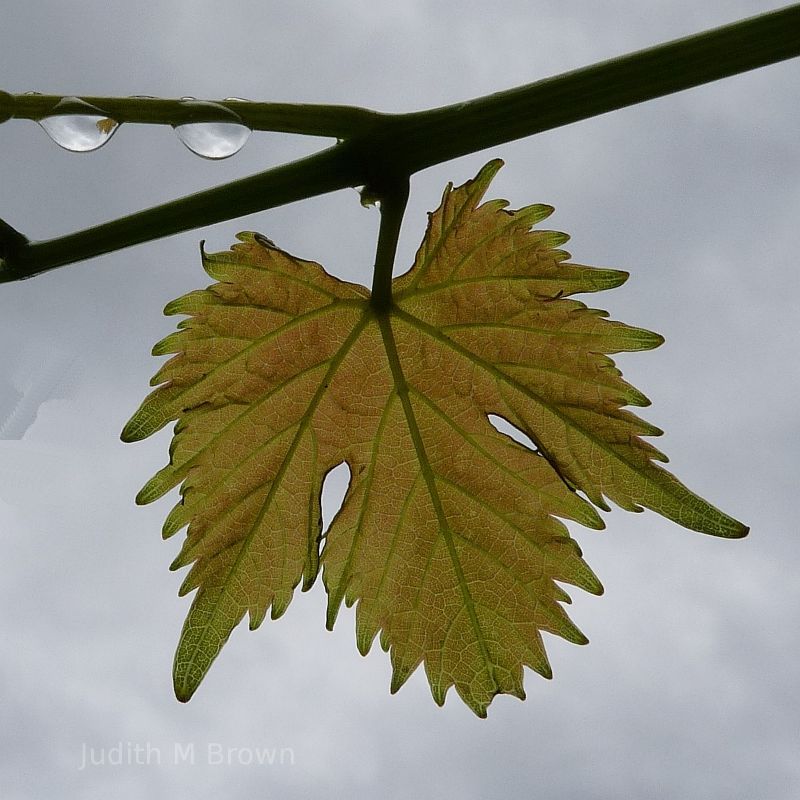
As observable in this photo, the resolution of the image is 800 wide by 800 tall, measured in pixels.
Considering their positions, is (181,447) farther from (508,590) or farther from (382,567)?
(508,590)

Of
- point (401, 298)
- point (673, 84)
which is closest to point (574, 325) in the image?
point (401, 298)

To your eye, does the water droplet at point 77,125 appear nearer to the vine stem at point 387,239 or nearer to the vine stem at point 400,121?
the vine stem at point 400,121

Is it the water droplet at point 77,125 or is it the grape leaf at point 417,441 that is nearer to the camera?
the water droplet at point 77,125

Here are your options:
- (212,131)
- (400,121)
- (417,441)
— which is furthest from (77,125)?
(417,441)

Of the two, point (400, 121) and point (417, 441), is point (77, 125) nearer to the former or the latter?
point (400, 121)

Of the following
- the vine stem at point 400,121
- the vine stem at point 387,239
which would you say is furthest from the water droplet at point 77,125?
the vine stem at point 387,239

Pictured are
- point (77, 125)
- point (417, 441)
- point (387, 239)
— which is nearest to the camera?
point (77, 125)
